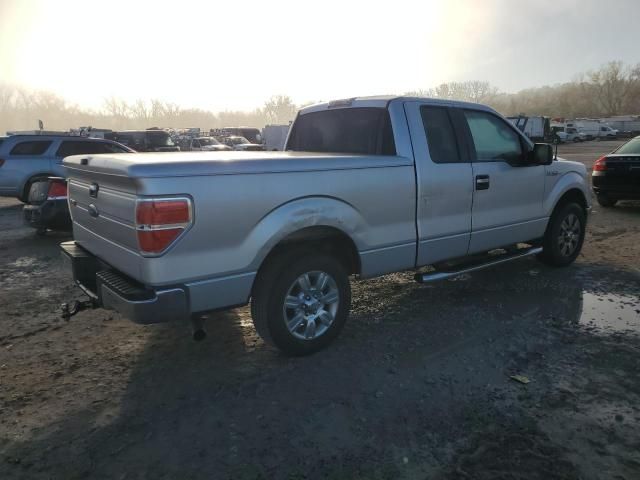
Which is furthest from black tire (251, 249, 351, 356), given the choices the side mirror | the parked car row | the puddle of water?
the parked car row

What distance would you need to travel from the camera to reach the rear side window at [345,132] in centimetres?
428

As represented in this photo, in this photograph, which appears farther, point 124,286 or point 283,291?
point 283,291

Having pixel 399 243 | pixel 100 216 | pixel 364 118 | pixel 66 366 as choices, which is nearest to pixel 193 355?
pixel 66 366

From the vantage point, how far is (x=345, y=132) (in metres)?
4.71

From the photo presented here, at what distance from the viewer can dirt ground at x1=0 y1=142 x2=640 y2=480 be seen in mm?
2576

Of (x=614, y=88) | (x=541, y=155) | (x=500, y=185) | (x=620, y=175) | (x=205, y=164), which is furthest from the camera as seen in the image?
(x=614, y=88)

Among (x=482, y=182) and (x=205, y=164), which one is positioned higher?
(x=205, y=164)

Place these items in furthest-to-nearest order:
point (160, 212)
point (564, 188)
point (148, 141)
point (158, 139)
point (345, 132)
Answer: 1. point (158, 139)
2. point (148, 141)
3. point (564, 188)
4. point (345, 132)
5. point (160, 212)

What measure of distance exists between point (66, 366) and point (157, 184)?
1.82 metres

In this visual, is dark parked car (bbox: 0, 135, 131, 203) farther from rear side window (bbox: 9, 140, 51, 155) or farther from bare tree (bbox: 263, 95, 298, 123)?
bare tree (bbox: 263, 95, 298, 123)

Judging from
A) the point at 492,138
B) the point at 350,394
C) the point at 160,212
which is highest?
the point at 492,138

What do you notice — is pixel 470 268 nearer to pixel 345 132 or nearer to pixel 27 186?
pixel 345 132

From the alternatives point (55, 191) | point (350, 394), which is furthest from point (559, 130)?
point (350, 394)

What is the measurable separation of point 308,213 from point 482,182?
2107mm
